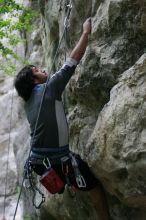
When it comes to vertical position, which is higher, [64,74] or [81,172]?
[64,74]

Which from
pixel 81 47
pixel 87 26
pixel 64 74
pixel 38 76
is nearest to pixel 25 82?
pixel 38 76

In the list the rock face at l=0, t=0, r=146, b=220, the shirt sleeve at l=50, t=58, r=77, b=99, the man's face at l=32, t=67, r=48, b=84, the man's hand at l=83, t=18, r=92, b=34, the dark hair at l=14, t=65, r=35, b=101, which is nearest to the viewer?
the rock face at l=0, t=0, r=146, b=220

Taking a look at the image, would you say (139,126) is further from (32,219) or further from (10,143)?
(10,143)

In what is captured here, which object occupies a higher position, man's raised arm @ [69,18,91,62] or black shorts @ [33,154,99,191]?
man's raised arm @ [69,18,91,62]

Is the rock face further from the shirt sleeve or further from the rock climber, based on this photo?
the shirt sleeve

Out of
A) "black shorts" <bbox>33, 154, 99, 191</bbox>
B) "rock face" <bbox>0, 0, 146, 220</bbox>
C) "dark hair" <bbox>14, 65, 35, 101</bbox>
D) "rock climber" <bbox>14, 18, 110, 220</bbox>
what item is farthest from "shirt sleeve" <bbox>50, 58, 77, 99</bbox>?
"black shorts" <bbox>33, 154, 99, 191</bbox>

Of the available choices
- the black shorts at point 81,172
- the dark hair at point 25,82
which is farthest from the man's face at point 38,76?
the black shorts at point 81,172

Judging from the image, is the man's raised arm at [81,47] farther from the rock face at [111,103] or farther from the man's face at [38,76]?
the man's face at [38,76]

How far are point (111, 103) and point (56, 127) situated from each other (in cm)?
105

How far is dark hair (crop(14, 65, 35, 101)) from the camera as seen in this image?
5.20m

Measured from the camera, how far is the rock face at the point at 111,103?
397 centimetres

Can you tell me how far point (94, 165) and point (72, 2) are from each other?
2.42m

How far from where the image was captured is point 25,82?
17.1 feet

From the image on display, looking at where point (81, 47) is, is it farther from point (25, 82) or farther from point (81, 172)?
point (81, 172)
